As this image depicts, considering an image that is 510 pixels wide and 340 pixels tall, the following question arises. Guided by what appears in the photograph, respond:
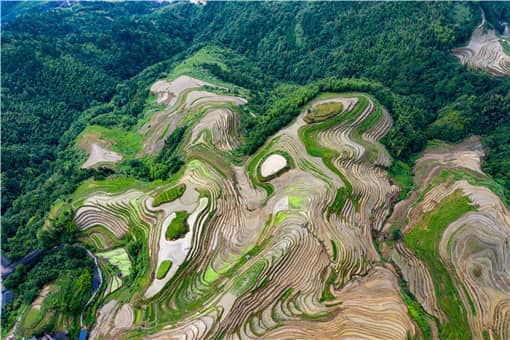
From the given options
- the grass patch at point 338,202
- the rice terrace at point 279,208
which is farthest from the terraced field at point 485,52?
the grass patch at point 338,202

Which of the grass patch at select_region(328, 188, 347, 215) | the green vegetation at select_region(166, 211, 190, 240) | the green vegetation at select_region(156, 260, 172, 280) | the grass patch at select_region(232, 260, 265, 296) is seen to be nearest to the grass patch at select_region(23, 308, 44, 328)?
the green vegetation at select_region(156, 260, 172, 280)

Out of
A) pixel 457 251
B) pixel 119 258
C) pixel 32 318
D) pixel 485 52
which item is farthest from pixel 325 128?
pixel 32 318

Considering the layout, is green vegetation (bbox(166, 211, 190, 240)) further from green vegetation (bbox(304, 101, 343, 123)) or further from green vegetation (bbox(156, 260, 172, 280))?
green vegetation (bbox(304, 101, 343, 123))

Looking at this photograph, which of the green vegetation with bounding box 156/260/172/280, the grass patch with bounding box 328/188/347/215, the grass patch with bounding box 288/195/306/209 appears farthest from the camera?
the grass patch with bounding box 328/188/347/215

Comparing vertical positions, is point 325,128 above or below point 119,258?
above

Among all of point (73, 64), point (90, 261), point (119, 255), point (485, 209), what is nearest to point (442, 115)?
point (485, 209)

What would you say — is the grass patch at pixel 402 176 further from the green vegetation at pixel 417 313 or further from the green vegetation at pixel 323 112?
the green vegetation at pixel 417 313

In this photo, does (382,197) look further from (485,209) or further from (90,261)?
(90,261)

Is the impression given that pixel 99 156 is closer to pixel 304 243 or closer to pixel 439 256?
pixel 304 243
